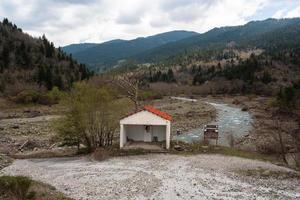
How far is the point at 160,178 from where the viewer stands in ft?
75.9

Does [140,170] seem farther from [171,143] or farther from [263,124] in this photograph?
[263,124]

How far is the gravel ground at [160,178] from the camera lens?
20172mm

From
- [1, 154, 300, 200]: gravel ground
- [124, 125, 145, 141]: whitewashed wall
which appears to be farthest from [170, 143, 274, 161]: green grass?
[124, 125, 145, 141]: whitewashed wall

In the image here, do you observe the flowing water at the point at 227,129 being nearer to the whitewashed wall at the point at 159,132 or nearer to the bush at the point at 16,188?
the whitewashed wall at the point at 159,132

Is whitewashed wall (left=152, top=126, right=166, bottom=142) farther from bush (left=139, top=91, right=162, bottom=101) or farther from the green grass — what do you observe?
bush (left=139, top=91, right=162, bottom=101)

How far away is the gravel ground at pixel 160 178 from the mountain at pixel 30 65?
235 ft

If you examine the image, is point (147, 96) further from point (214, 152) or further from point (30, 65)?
point (214, 152)

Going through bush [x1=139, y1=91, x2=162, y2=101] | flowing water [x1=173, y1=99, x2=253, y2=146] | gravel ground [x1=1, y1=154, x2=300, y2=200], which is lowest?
flowing water [x1=173, y1=99, x2=253, y2=146]

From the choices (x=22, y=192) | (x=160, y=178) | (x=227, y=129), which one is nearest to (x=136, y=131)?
(x=160, y=178)

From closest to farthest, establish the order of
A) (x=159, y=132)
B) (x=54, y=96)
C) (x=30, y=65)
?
(x=159, y=132) → (x=54, y=96) → (x=30, y=65)

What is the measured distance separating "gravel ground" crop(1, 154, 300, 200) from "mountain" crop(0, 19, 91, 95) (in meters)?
71.5

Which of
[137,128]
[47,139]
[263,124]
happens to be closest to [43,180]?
[137,128]

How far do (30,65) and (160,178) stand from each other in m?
97.3

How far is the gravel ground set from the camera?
20.2 m
